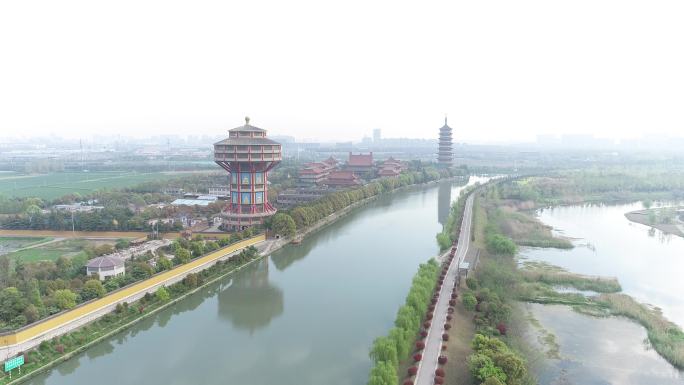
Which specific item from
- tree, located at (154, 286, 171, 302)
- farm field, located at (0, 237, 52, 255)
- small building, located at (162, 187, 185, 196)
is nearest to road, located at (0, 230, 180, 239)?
farm field, located at (0, 237, 52, 255)

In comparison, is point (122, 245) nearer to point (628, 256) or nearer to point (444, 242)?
point (444, 242)

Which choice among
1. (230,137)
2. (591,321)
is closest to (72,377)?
(591,321)

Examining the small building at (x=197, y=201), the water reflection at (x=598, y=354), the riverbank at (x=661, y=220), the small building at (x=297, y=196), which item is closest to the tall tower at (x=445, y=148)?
the small building at (x=297, y=196)

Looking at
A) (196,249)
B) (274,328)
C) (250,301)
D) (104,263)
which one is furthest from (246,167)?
(274,328)

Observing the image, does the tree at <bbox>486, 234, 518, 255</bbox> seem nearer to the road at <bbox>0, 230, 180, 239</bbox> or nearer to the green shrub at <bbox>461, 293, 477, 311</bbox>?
the green shrub at <bbox>461, 293, 477, 311</bbox>

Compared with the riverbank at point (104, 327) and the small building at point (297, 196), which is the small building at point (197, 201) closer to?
the small building at point (297, 196)
